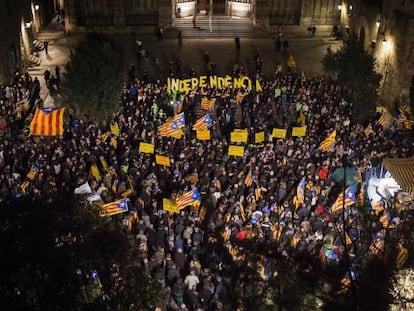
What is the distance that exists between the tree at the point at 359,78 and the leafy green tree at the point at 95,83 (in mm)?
10640

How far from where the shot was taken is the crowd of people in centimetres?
1566

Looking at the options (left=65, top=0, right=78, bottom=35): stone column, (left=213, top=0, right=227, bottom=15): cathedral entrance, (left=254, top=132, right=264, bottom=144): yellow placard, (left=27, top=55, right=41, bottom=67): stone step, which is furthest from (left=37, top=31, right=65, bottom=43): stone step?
(left=254, top=132, right=264, bottom=144): yellow placard

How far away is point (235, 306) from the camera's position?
13328 mm

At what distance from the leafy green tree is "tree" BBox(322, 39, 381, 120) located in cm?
1064

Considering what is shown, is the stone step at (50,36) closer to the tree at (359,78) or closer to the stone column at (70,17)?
the stone column at (70,17)

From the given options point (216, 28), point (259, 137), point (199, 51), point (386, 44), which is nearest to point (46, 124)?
point (259, 137)

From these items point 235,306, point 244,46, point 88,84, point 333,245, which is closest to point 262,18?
point 244,46

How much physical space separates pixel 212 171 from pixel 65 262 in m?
9.47

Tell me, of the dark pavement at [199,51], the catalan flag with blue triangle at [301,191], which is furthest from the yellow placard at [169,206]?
the dark pavement at [199,51]

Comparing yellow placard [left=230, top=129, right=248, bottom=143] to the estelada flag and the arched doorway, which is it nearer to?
the estelada flag

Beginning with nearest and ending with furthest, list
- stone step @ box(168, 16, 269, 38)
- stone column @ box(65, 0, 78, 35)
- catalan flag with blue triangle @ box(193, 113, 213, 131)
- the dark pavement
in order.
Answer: catalan flag with blue triangle @ box(193, 113, 213, 131) < the dark pavement < stone column @ box(65, 0, 78, 35) < stone step @ box(168, 16, 269, 38)

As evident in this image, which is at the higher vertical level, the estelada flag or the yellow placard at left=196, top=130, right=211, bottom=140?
the estelada flag

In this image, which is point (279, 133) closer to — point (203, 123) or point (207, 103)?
point (203, 123)

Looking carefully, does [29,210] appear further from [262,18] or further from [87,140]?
[262,18]
